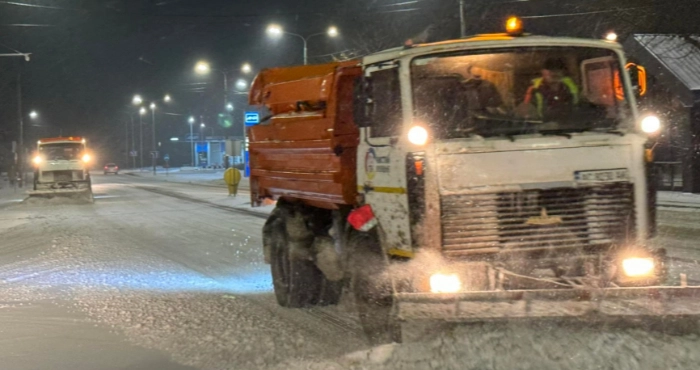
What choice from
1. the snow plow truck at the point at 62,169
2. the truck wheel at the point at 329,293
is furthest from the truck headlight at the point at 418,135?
the snow plow truck at the point at 62,169

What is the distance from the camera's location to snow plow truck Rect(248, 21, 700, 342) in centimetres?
555

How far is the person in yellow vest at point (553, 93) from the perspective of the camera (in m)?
6.20

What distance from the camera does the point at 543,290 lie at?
5305 mm

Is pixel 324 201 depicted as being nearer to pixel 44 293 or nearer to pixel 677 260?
pixel 44 293

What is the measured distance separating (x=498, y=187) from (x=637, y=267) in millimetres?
1262

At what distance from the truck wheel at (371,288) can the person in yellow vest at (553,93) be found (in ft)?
5.86

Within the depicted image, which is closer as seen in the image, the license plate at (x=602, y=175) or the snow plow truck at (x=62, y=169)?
the license plate at (x=602, y=175)

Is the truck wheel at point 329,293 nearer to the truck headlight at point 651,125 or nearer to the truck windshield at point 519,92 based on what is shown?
the truck windshield at point 519,92

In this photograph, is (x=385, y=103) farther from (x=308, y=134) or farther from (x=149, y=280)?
(x=149, y=280)

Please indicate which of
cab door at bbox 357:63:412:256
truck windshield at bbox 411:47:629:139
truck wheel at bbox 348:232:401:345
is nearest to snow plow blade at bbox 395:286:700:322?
cab door at bbox 357:63:412:256

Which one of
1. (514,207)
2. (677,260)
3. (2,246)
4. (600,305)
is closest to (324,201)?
(514,207)

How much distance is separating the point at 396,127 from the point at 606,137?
5.50 ft

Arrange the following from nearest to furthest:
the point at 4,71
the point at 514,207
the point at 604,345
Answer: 1. the point at 604,345
2. the point at 514,207
3. the point at 4,71

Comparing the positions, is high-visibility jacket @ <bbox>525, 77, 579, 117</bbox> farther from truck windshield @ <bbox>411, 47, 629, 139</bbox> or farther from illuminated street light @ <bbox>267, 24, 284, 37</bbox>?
illuminated street light @ <bbox>267, 24, 284, 37</bbox>
